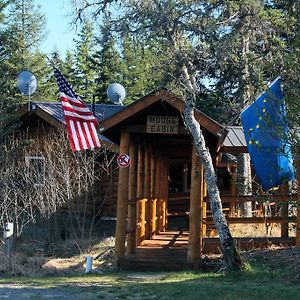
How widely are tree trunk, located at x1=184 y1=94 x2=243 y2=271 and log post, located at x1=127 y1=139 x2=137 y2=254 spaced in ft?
Result: 9.01

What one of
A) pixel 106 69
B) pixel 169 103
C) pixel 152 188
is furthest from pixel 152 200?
pixel 106 69

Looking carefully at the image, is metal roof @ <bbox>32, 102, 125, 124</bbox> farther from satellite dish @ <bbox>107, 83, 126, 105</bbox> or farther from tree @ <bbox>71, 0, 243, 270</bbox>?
tree @ <bbox>71, 0, 243, 270</bbox>

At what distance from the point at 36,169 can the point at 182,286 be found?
8.74 m

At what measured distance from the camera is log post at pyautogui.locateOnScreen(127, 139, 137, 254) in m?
14.3

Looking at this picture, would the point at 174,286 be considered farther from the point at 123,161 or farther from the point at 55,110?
the point at 55,110

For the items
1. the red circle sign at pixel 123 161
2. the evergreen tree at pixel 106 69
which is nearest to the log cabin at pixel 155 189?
the red circle sign at pixel 123 161

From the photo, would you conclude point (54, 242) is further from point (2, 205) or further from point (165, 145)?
point (165, 145)

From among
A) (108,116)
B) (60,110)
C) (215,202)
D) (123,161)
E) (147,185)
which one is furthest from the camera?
(60,110)

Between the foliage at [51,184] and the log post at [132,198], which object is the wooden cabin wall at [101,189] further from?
the log post at [132,198]

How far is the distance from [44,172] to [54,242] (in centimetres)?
205

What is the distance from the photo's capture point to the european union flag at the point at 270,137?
364 inches

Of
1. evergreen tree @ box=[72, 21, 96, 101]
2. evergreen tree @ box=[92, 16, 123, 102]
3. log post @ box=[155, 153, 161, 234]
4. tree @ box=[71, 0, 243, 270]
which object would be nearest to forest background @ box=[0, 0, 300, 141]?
tree @ box=[71, 0, 243, 270]

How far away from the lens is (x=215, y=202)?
11688mm

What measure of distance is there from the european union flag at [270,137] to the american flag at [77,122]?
413 centimetres
